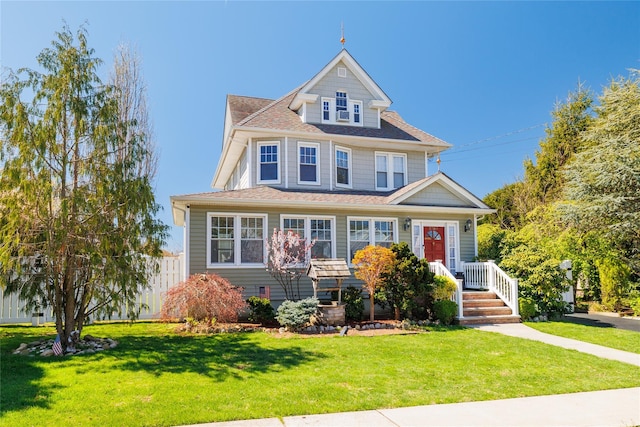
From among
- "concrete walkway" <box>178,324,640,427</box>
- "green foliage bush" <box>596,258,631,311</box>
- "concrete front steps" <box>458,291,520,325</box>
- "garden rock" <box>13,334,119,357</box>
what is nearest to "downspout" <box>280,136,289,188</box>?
"concrete front steps" <box>458,291,520,325</box>

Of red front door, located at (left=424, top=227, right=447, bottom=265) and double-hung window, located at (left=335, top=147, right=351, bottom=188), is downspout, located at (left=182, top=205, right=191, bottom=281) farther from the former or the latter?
red front door, located at (left=424, top=227, right=447, bottom=265)

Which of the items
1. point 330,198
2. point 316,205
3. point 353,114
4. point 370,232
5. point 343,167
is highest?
point 353,114

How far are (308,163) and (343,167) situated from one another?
1510 millimetres

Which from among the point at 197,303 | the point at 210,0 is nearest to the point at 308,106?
the point at 210,0

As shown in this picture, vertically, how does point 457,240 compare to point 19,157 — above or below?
below

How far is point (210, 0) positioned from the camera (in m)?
11.1

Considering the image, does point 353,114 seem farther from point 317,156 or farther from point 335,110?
point 317,156

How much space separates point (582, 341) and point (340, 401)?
755 cm

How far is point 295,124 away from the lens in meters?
15.0

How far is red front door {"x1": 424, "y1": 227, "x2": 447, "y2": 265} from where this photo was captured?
14.6 meters

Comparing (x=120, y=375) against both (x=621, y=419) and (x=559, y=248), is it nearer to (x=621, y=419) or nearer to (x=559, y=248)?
(x=621, y=419)

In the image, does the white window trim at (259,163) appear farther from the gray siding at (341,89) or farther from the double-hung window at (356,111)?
the double-hung window at (356,111)

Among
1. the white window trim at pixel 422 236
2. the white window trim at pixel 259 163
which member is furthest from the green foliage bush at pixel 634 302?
the white window trim at pixel 259 163

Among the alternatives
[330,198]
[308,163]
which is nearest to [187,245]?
[330,198]
